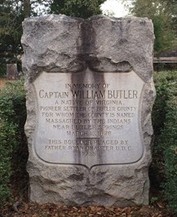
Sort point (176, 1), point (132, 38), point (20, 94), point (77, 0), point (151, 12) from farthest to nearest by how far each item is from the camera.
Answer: point (176, 1)
point (151, 12)
point (77, 0)
point (20, 94)
point (132, 38)

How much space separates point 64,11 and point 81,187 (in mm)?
20869

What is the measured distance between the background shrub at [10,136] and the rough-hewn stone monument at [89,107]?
25 cm

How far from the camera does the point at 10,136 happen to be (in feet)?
16.4

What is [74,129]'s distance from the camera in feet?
16.9

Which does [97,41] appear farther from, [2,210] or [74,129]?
[2,210]

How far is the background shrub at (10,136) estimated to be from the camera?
4.77m

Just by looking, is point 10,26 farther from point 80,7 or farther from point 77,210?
point 77,210

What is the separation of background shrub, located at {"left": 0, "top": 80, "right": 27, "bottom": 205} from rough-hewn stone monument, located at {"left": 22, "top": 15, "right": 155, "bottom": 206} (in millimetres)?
250

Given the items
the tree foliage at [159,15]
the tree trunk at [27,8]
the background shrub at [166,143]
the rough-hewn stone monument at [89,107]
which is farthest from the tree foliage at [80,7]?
the rough-hewn stone monument at [89,107]

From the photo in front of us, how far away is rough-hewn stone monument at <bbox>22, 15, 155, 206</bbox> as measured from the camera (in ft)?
16.4

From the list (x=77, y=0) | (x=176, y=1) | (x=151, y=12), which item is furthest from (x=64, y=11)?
(x=176, y=1)

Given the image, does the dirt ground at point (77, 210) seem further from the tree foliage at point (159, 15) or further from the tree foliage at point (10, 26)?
the tree foliage at point (10, 26)

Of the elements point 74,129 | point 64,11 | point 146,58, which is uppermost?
point 64,11

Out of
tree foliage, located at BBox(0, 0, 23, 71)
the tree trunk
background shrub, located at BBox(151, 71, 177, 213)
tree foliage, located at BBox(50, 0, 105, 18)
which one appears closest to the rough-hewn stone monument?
background shrub, located at BBox(151, 71, 177, 213)
